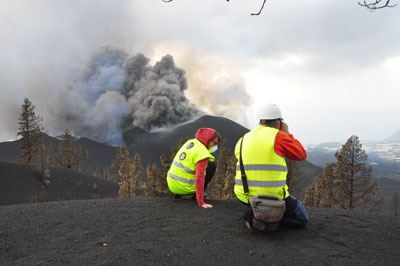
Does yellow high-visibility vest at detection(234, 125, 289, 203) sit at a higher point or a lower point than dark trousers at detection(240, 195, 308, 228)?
higher

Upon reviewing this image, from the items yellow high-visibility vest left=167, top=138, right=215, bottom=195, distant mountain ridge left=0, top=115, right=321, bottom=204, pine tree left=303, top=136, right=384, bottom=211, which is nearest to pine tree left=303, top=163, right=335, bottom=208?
pine tree left=303, top=136, right=384, bottom=211

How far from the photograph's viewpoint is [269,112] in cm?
432

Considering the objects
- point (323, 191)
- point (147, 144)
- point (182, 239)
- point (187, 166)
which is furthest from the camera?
point (147, 144)

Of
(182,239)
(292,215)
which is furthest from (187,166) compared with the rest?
(292,215)

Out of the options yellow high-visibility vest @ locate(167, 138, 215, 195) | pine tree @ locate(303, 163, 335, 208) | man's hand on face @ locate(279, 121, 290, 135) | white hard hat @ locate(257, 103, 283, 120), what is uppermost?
white hard hat @ locate(257, 103, 283, 120)

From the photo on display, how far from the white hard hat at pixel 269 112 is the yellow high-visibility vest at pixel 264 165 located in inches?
8.3

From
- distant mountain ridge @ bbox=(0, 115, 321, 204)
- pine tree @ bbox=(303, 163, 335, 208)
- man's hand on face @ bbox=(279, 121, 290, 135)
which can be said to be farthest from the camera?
distant mountain ridge @ bbox=(0, 115, 321, 204)

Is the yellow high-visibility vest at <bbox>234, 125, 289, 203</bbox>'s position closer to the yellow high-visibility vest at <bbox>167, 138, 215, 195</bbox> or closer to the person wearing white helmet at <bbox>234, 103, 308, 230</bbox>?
the person wearing white helmet at <bbox>234, 103, 308, 230</bbox>

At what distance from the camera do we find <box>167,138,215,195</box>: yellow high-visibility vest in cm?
543

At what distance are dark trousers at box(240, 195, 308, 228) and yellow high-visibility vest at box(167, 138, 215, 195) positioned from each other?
1.52 metres

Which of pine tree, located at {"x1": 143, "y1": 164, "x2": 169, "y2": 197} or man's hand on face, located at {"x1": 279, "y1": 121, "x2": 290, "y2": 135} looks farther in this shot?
pine tree, located at {"x1": 143, "y1": 164, "x2": 169, "y2": 197}

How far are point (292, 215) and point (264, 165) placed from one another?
121cm

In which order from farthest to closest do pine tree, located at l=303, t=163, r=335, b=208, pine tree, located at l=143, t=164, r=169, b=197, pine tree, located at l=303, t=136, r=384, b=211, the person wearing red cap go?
1. pine tree, located at l=143, t=164, r=169, b=197
2. pine tree, located at l=303, t=163, r=335, b=208
3. pine tree, located at l=303, t=136, r=384, b=211
4. the person wearing red cap

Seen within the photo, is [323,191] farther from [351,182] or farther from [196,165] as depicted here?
[196,165]
